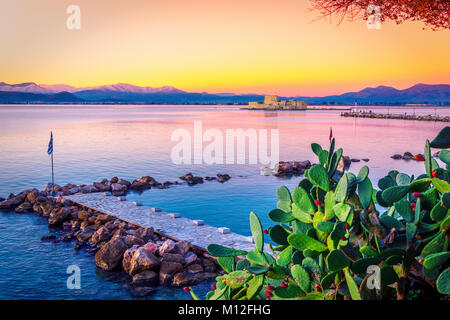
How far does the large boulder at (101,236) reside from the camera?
13453 millimetres

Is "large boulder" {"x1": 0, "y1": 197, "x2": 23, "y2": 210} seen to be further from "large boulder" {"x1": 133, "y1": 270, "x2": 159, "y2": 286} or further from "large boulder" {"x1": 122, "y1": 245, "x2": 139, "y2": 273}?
"large boulder" {"x1": 133, "y1": 270, "x2": 159, "y2": 286}

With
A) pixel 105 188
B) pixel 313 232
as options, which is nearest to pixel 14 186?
pixel 105 188

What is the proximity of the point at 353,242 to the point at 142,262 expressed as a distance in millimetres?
→ 9530

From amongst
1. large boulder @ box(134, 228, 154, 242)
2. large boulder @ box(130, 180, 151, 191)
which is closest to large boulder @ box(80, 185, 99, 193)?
large boulder @ box(130, 180, 151, 191)

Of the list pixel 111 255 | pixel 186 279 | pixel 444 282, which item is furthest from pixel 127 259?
pixel 444 282

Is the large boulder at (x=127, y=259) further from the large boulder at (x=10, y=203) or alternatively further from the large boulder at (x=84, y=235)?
the large boulder at (x=10, y=203)

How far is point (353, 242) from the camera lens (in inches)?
79.0

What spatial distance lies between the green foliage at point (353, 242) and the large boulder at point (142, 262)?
899 centimetres

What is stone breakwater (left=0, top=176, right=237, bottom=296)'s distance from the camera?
10.5 metres

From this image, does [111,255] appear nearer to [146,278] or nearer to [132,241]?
[132,241]

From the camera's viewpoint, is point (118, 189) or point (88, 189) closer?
point (88, 189)

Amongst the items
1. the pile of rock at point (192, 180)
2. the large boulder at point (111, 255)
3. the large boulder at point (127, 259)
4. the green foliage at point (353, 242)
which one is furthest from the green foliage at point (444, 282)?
the pile of rock at point (192, 180)
